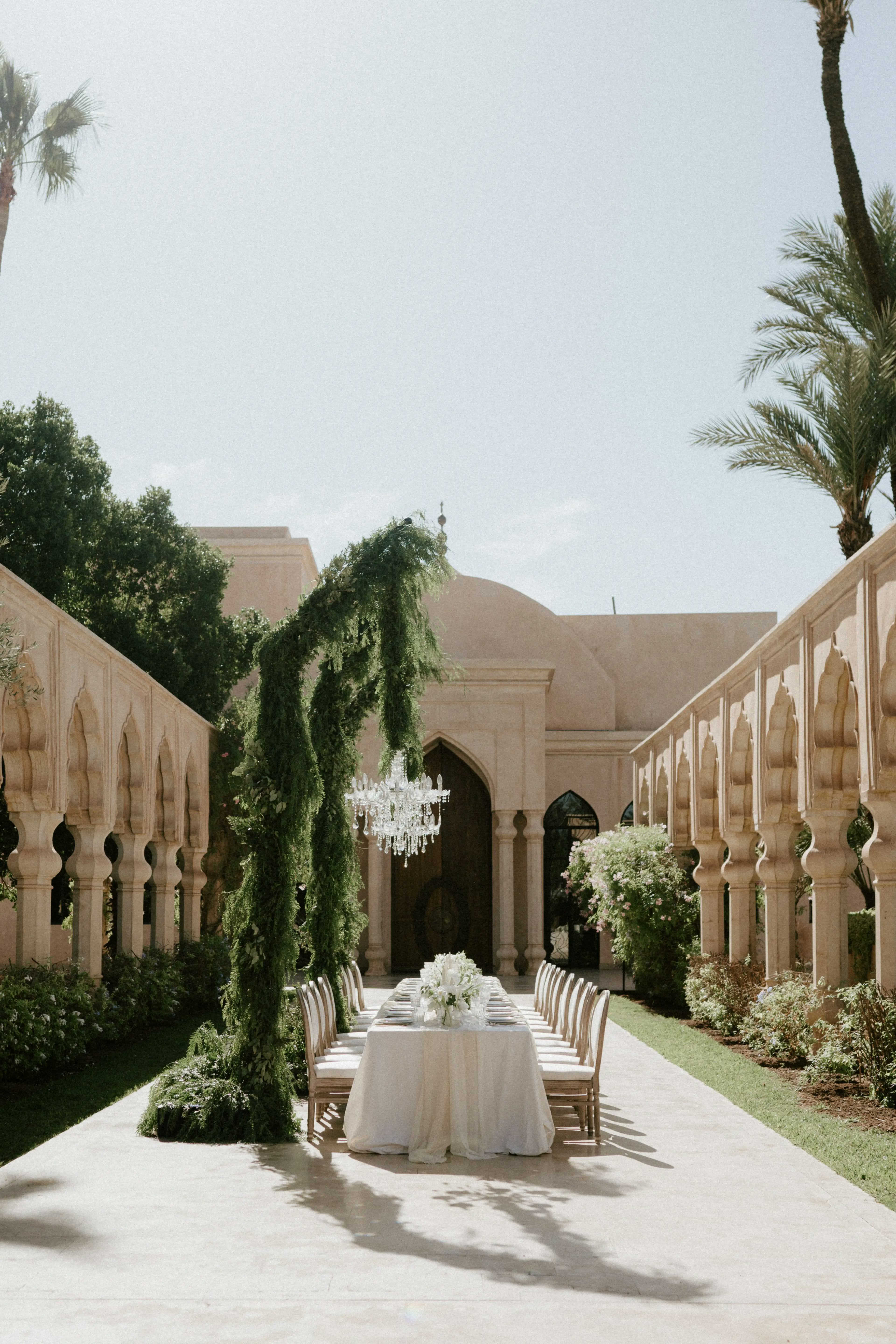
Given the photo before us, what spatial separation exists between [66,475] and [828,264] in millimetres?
14068

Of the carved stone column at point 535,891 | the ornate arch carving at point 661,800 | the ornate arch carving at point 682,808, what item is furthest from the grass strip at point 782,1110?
the carved stone column at point 535,891

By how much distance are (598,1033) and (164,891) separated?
12.6 meters

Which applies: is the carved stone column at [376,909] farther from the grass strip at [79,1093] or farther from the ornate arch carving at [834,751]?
the ornate arch carving at [834,751]

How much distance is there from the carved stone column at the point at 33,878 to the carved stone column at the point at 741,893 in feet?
29.0

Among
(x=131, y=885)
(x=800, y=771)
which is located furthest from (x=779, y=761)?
(x=131, y=885)

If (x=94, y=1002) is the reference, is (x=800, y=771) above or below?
above

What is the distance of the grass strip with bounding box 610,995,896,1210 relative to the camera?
29.2ft

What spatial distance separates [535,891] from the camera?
26.8 m

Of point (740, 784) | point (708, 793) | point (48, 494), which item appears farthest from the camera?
point (48, 494)

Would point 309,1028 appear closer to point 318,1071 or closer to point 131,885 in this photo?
point 318,1071

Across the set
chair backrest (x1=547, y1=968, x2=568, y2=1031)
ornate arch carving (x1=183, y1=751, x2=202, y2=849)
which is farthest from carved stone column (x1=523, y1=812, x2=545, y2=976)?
A: chair backrest (x1=547, y1=968, x2=568, y2=1031)

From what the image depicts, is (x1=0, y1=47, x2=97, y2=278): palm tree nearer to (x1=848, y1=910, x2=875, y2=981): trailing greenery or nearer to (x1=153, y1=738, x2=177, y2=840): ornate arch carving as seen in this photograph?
(x1=153, y1=738, x2=177, y2=840): ornate arch carving

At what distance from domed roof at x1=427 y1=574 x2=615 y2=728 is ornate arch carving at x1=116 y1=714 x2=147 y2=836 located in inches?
483

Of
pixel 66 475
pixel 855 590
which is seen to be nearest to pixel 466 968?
pixel 855 590
